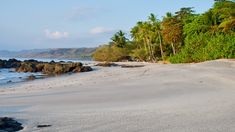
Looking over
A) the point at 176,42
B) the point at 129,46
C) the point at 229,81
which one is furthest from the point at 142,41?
the point at 229,81

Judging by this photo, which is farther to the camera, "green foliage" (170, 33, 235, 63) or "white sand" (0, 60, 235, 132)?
"green foliage" (170, 33, 235, 63)

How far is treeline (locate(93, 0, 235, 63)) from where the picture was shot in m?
37.9

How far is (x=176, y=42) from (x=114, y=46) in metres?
24.1

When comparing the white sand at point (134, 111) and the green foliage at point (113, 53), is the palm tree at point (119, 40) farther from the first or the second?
the white sand at point (134, 111)

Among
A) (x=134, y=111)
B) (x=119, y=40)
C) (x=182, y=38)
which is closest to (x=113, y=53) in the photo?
(x=119, y=40)

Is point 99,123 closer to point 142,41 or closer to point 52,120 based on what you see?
point 52,120

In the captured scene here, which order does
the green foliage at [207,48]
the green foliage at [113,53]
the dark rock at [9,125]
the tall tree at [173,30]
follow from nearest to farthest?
the dark rock at [9,125], the green foliage at [207,48], the tall tree at [173,30], the green foliage at [113,53]

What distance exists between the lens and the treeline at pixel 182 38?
124 ft

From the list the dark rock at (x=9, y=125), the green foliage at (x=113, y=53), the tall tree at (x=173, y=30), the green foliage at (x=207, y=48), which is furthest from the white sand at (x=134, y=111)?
the green foliage at (x=113, y=53)

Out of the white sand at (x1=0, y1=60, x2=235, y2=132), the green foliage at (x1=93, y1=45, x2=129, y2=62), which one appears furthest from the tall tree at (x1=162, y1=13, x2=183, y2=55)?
the white sand at (x1=0, y1=60, x2=235, y2=132)

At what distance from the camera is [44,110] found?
419 inches

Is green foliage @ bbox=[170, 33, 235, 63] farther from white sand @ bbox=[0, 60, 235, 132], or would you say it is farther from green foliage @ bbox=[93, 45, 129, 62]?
green foliage @ bbox=[93, 45, 129, 62]

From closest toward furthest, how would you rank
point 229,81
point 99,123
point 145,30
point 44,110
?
point 99,123
point 44,110
point 229,81
point 145,30

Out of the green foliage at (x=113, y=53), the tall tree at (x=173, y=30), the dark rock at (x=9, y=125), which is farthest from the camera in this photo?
the green foliage at (x=113, y=53)
